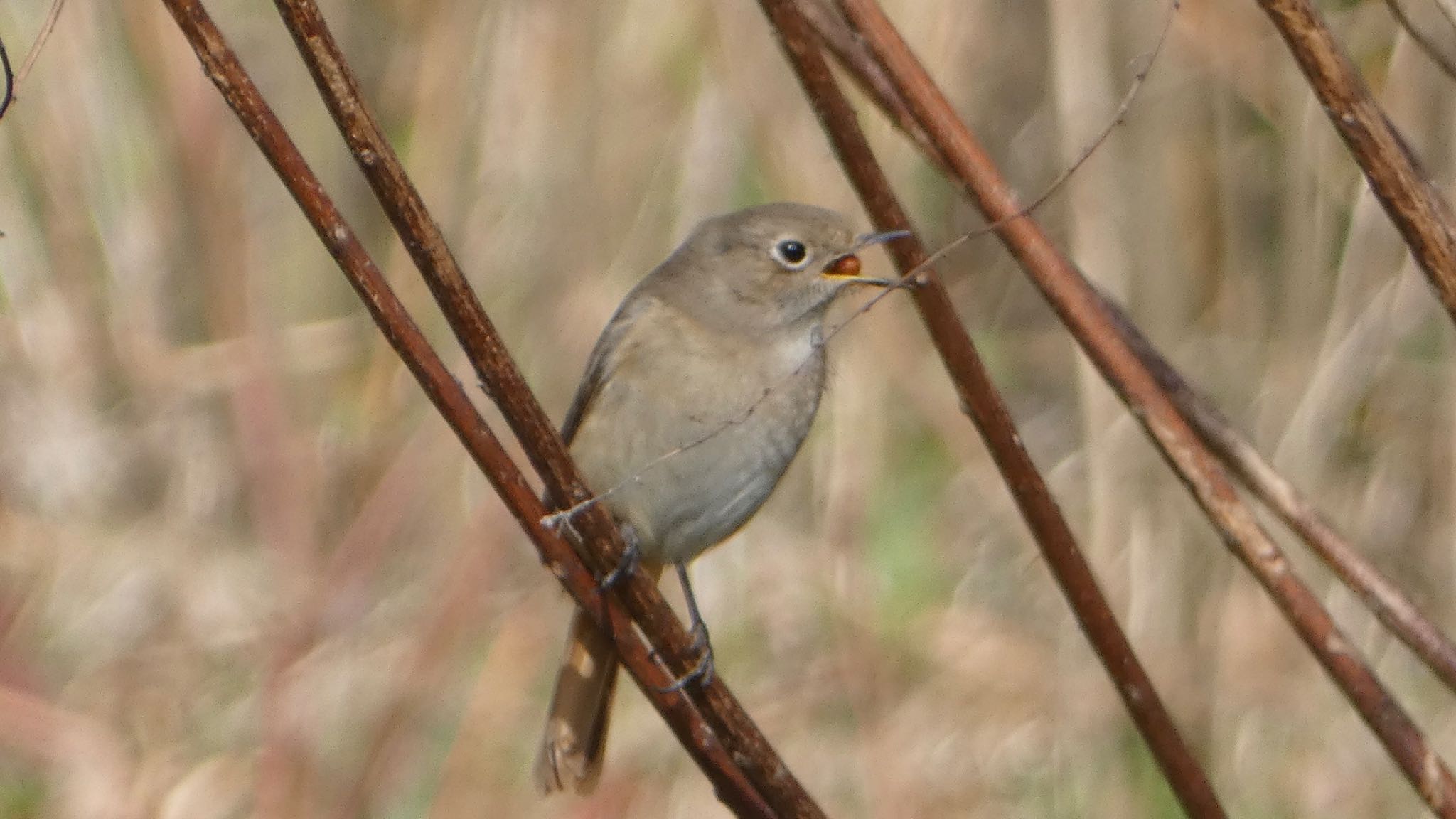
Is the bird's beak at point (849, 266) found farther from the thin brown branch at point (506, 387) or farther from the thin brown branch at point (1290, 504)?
the thin brown branch at point (506, 387)

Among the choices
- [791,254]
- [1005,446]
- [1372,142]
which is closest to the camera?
[1372,142]

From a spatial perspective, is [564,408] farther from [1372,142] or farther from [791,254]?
[1372,142]

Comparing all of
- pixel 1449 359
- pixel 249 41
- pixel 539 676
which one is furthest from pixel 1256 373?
pixel 249 41

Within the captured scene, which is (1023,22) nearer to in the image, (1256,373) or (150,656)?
(1256,373)

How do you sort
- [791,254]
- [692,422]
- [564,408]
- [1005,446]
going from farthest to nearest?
[564,408] < [791,254] < [692,422] < [1005,446]

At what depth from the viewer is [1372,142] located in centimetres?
138

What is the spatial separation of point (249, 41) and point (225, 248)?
858 mm

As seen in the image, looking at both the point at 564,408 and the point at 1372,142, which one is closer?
the point at 1372,142

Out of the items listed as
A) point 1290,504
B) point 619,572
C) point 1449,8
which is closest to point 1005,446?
point 1290,504

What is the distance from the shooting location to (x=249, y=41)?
5250 millimetres

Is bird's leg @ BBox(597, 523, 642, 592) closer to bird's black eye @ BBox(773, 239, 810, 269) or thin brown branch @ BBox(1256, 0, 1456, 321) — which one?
thin brown branch @ BBox(1256, 0, 1456, 321)

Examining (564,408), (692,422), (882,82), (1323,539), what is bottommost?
(1323,539)

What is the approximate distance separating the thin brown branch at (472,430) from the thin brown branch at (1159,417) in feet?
1.60

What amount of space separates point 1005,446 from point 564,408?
3.33 m
